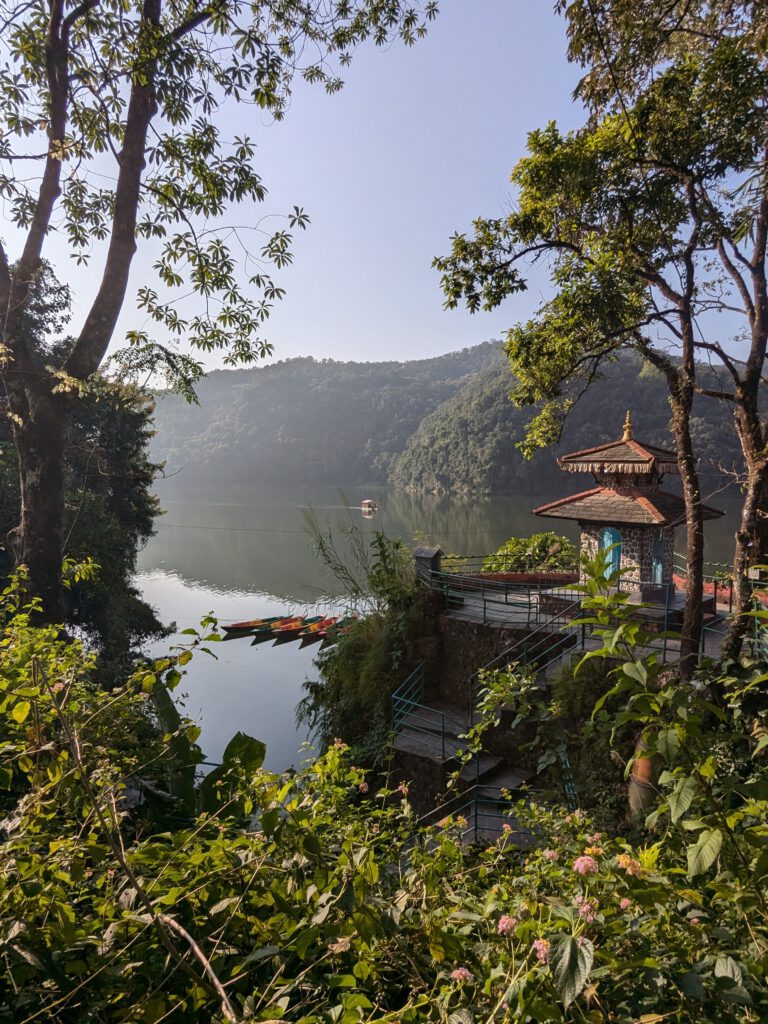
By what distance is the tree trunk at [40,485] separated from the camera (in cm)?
419

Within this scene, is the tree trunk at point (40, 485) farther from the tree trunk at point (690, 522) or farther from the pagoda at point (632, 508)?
the pagoda at point (632, 508)

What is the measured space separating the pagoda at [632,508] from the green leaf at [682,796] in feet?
26.3

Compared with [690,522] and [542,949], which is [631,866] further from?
[690,522]

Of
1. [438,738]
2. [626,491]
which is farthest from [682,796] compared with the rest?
[626,491]

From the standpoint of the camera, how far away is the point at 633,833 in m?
4.74

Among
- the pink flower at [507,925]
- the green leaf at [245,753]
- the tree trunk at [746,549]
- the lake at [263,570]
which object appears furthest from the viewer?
the lake at [263,570]

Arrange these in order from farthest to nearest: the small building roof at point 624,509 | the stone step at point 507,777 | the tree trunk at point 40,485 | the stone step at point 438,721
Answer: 1. the small building roof at point 624,509
2. the stone step at point 438,721
3. the stone step at point 507,777
4. the tree trunk at point 40,485

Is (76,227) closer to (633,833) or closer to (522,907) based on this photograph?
(522,907)

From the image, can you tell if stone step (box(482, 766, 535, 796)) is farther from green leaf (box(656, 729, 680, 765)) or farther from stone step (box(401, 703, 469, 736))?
green leaf (box(656, 729, 680, 765))

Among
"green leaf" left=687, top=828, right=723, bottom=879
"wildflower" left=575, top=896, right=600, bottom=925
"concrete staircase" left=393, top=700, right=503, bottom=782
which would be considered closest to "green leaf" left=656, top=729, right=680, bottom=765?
"green leaf" left=687, top=828, right=723, bottom=879

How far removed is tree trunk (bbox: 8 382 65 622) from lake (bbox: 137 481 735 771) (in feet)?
4.94

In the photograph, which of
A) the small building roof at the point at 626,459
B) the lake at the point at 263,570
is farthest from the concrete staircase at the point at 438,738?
the small building roof at the point at 626,459

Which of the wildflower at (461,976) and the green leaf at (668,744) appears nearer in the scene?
the wildflower at (461,976)

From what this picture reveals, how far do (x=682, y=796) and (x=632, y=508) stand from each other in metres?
8.36
